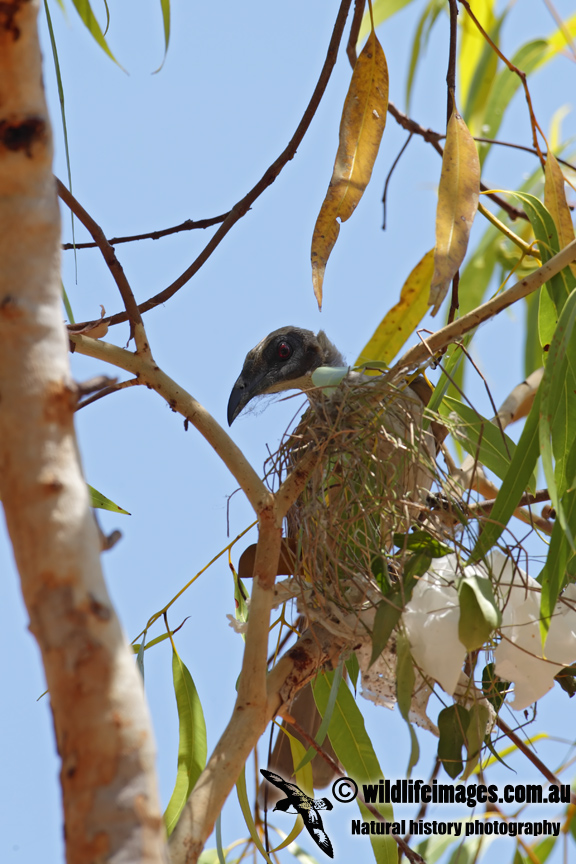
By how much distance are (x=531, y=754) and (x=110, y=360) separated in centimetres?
100

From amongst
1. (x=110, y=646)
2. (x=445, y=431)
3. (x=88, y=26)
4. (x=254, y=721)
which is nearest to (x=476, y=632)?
(x=254, y=721)

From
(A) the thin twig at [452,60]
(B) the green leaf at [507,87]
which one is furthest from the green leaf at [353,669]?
(B) the green leaf at [507,87]

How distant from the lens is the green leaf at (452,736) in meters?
1.26

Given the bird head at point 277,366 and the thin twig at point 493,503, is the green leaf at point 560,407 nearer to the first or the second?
the thin twig at point 493,503

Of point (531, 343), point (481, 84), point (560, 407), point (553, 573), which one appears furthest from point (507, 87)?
point (553, 573)

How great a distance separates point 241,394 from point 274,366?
0.38ft

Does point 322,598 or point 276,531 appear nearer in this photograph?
point 276,531

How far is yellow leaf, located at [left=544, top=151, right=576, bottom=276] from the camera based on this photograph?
1631 millimetres

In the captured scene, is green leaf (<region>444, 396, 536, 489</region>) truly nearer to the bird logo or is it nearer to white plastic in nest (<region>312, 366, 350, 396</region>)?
white plastic in nest (<region>312, 366, 350, 396</region>)

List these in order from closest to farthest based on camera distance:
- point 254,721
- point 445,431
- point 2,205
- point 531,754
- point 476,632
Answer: point 2,205 → point 476,632 → point 254,721 → point 531,754 → point 445,431

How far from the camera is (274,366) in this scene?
2.38m

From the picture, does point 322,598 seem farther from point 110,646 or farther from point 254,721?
point 110,646

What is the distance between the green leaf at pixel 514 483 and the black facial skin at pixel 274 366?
1.10 m

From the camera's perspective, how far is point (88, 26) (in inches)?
73.0
